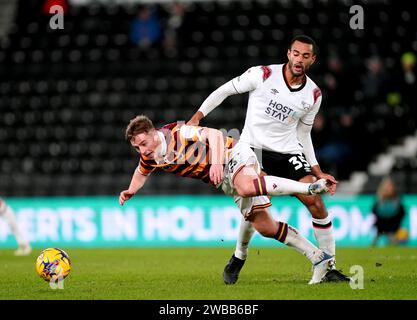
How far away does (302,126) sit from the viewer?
923 centimetres

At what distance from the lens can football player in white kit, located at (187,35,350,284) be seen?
9.02 meters

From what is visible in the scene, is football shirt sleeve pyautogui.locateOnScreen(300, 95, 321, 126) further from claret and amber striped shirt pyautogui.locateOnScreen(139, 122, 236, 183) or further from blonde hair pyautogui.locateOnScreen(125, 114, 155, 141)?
blonde hair pyautogui.locateOnScreen(125, 114, 155, 141)

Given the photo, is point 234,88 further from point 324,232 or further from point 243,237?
point 324,232

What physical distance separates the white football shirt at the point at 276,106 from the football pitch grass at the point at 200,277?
1.39 m

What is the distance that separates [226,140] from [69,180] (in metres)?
10.2

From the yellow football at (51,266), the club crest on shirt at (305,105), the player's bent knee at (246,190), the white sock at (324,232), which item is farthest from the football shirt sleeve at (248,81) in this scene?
the yellow football at (51,266)

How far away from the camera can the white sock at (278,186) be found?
8195 millimetres

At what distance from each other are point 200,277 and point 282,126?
187cm

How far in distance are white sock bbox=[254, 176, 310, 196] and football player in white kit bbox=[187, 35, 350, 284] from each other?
29.0 inches
